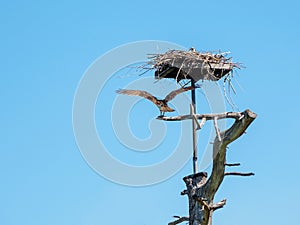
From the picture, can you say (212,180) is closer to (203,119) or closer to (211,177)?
(211,177)

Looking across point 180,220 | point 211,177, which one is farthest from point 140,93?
point 180,220

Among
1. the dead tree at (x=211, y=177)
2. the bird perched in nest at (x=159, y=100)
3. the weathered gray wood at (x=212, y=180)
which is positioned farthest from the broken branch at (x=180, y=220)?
the bird perched in nest at (x=159, y=100)

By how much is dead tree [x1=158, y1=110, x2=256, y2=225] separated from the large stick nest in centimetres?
75

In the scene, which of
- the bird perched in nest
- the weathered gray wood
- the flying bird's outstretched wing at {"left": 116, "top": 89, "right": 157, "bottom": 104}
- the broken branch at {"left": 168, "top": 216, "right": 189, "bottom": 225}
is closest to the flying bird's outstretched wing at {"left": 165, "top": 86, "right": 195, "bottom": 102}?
the bird perched in nest

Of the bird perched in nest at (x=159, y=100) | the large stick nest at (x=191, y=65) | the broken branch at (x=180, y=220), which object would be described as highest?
the large stick nest at (x=191, y=65)

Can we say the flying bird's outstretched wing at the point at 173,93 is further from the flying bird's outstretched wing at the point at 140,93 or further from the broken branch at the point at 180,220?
the broken branch at the point at 180,220

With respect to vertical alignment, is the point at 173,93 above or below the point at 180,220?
above

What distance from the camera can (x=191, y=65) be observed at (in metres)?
10.5

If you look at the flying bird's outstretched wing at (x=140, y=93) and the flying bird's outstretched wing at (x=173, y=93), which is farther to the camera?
the flying bird's outstretched wing at (x=173, y=93)

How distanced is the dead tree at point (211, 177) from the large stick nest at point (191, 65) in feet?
2.46

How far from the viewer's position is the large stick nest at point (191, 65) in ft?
34.6

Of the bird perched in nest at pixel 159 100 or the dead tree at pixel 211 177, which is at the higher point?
the bird perched in nest at pixel 159 100

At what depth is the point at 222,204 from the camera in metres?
9.91

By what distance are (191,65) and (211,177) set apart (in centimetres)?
175
